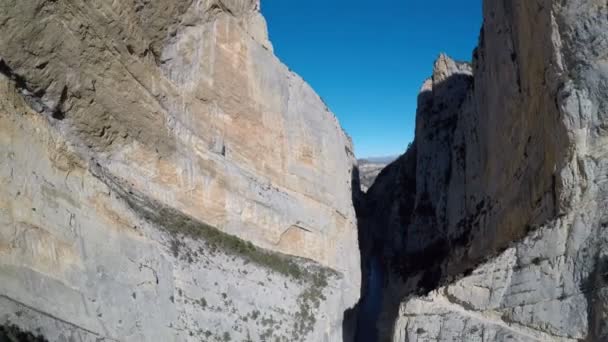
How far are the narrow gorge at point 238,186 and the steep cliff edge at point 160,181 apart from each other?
0.06 m

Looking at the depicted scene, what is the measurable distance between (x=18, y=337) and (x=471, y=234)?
62.1ft

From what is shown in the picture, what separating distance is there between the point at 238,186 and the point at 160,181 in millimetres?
3693

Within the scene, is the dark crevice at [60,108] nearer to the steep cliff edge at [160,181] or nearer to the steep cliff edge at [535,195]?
the steep cliff edge at [160,181]

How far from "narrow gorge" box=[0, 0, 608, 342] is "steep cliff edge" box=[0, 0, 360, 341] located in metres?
0.06

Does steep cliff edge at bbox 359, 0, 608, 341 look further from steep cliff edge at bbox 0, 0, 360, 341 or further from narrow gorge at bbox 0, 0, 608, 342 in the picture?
steep cliff edge at bbox 0, 0, 360, 341

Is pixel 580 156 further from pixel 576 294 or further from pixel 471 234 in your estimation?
pixel 471 234

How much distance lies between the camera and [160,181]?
1938 cm

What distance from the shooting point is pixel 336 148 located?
3008 cm

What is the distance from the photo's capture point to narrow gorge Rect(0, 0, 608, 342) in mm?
14945

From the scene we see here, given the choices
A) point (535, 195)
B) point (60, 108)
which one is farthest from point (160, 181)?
point (535, 195)

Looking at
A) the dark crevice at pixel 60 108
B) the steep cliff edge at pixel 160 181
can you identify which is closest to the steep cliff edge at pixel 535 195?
the steep cliff edge at pixel 160 181

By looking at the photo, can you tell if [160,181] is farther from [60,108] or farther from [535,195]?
[535,195]

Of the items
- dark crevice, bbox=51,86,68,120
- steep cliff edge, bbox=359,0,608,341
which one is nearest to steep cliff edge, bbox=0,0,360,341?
dark crevice, bbox=51,86,68,120

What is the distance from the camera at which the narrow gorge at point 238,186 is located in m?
14.9
